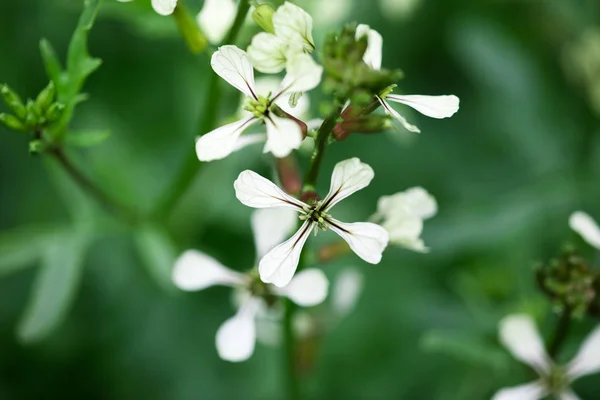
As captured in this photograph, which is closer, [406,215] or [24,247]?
[406,215]

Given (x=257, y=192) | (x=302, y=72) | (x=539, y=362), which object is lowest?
(x=257, y=192)

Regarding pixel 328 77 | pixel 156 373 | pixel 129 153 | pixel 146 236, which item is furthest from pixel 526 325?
pixel 129 153

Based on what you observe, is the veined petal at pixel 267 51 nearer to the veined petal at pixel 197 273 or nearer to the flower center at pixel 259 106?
the flower center at pixel 259 106

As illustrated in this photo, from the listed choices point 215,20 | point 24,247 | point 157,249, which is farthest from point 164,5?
point 24,247

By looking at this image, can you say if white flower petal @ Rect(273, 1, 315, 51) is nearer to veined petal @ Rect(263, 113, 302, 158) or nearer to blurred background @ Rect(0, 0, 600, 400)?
veined petal @ Rect(263, 113, 302, 158)

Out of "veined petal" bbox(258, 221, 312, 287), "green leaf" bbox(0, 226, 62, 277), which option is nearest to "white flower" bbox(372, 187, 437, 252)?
"veined petal" bbox(258, 221, 312, 287)

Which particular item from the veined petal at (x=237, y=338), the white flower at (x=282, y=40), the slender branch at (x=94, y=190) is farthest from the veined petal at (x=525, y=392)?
the slender branch at (x=94, y=190)

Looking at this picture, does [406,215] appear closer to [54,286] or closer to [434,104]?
[434,104]
